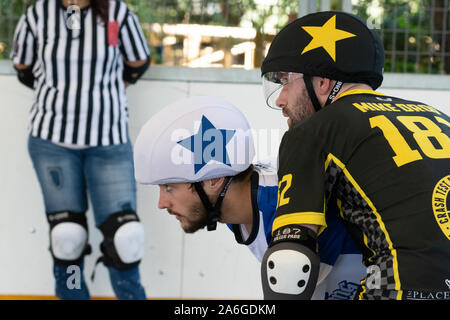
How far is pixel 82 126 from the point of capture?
12.3 feet

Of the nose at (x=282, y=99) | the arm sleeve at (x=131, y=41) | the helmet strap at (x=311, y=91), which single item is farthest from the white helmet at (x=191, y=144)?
the arm sleeve at (x=131, y=41)

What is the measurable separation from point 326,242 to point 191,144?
44 centimetres

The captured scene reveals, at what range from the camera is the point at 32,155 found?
3.82 metres

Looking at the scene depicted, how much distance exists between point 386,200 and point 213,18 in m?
3.03

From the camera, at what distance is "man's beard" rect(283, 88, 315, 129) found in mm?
1813

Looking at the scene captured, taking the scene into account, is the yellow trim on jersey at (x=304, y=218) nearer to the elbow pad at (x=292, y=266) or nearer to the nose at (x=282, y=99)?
the elbow pad at (x=292, y=266)

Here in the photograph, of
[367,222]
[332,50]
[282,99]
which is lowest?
[367,222]

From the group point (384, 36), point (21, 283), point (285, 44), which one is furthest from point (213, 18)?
point (285, 44)

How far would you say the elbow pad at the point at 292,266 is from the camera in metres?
1.47

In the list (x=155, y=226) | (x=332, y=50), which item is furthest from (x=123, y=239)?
(x=332, y=50)

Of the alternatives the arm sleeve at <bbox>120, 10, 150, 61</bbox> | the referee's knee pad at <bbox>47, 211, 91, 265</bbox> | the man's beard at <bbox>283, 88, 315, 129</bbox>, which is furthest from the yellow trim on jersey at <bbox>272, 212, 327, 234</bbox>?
the arm sleeve at <bbox>120, 10, 150, 61</bbox>

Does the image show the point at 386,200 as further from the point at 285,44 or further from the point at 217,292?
the point at 217,292

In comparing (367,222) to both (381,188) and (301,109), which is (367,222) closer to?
(381,188)

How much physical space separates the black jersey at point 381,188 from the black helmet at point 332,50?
0.59 ft
